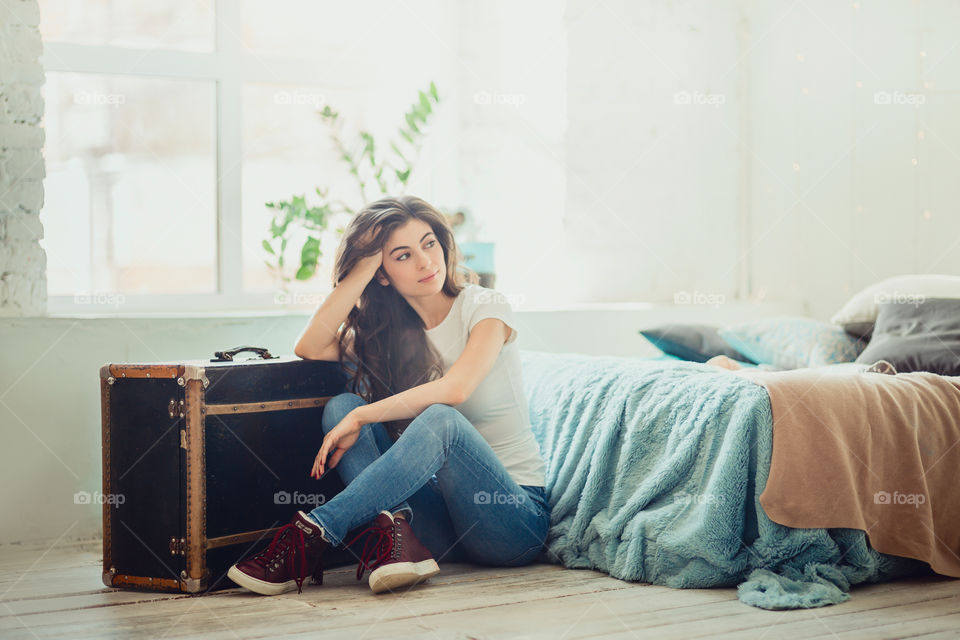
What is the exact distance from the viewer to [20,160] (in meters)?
2.73

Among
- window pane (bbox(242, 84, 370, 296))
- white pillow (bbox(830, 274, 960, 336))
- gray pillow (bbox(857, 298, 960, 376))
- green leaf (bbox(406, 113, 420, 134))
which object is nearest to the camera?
gray pillow (bbox(857, 298, 960, 376))

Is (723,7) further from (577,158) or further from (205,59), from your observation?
(205,59)

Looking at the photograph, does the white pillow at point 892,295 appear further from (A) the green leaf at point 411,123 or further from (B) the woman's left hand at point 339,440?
(B) the woman's left hand at point 339,440

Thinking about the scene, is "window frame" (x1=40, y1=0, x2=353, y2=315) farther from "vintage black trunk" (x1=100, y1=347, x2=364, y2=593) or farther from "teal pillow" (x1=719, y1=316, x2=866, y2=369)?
"teal pillow" (x1=719, y1=316, x2=866, y2=369)

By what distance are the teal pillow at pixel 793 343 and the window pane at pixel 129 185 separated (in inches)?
74.7

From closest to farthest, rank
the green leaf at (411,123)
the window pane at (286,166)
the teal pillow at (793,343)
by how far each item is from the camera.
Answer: the teal pillow at (793,343), the green leaf at (411,123), the window pane at (286,166)

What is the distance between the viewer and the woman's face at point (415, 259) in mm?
2270

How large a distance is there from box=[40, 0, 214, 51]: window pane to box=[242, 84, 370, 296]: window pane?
27 cm

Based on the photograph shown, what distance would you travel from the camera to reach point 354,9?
12.7 ft

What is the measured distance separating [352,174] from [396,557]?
2041 mm

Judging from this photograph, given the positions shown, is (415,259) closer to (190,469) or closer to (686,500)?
(190,469)

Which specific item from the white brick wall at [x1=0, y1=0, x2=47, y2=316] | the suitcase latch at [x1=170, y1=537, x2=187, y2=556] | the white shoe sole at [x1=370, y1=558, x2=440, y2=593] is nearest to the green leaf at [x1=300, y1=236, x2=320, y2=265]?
the white brick wall at [x1=0, y1=0, x2=47, y2=316]

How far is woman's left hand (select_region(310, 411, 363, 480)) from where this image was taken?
2076 mm

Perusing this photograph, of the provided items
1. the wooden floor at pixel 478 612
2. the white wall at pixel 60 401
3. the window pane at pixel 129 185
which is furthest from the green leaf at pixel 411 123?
the wooden floor at pixel 478 612
